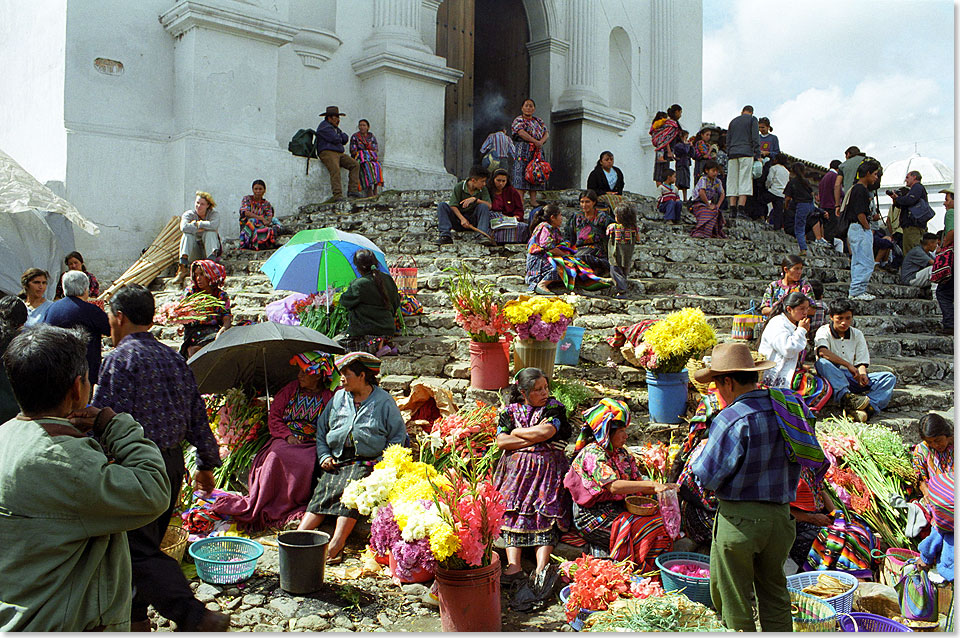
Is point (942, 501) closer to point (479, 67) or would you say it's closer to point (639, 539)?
point (639, 539)

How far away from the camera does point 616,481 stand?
455 cm

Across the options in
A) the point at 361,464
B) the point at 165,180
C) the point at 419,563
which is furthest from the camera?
the point at 165,180

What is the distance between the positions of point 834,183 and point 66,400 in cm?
1329


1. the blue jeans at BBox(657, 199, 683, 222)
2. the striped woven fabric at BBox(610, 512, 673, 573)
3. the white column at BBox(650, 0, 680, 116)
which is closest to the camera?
the striped woven fabric at BBox(610, 512, 673, 573)

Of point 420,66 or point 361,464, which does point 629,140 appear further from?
point 361,464

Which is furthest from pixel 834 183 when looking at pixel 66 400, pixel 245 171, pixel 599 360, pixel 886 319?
pixel 66 400

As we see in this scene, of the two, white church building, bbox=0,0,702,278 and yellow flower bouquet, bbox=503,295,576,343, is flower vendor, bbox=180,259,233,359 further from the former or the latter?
white church building, bbox=0,0,702,278

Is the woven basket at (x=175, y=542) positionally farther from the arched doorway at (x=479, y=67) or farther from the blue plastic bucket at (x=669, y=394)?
the arched doorway at (x=479, y=67)

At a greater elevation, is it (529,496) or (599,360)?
(599,360)

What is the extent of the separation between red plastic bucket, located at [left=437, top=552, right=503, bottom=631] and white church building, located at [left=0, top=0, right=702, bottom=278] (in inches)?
369

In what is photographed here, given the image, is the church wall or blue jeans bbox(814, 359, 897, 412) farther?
the church wall

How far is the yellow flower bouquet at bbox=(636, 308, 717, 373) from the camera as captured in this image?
5.84 metres

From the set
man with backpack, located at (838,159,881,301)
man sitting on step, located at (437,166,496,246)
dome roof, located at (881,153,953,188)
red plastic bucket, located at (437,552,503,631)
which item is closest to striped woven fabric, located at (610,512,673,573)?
red plastic bucket, located at (437,552,503,631)

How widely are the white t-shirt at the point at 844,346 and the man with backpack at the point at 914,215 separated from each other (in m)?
6.39
